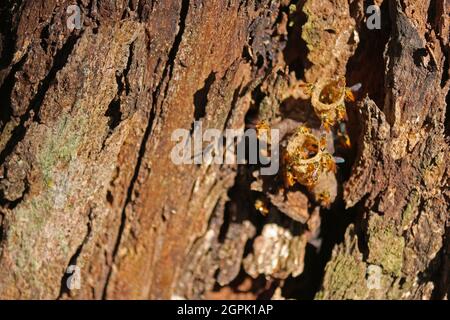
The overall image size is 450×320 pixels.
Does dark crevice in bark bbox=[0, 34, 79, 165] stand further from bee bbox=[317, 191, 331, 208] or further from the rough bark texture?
bee bbox=[317, 191, 331, 208]

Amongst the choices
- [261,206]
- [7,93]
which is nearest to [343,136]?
[261,206]

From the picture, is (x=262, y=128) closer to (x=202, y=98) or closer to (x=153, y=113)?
(x=202, y=98)

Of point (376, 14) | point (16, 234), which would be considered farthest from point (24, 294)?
point (376, 14)

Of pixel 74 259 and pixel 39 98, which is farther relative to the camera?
pixel 74 259

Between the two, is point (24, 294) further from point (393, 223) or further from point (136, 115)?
point (393, 223)
